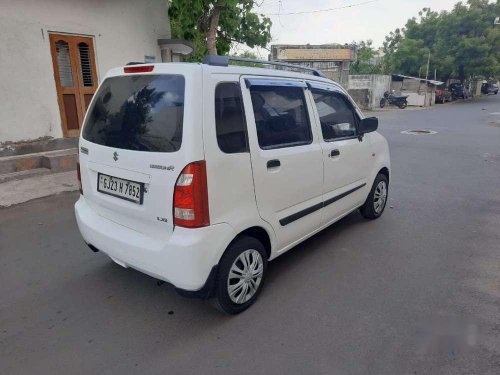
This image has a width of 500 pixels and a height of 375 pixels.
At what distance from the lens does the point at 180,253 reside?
2336 mm

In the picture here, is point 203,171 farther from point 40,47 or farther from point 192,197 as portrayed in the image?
point 40,47

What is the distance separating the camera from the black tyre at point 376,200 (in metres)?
4.55

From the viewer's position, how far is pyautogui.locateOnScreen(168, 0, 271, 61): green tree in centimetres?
902

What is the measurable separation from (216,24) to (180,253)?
30.8 feet

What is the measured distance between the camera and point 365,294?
3.06 m

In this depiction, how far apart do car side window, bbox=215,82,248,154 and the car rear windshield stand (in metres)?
0.26

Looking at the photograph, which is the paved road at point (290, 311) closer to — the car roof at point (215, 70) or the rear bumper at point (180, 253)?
the rear bumper at point (180, 253)

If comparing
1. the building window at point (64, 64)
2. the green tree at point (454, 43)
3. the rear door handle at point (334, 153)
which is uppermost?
the green tree at point (454, 43)

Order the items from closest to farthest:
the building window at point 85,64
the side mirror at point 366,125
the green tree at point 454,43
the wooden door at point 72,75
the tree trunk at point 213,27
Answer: the side mirror at point 366,125
the wooden door at point 72,75
the building window at point 85,64
the tree trunk at point 213,27
the green tree at point 454,43

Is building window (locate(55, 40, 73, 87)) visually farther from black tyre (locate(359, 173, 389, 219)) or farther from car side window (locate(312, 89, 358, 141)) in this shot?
black tyre (locate(359, 173, 389, 219))

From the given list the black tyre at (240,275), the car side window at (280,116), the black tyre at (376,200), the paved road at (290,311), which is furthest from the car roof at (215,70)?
the black tyre at (376,200)

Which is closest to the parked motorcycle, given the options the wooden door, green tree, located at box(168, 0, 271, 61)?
green tree, located at box(168, 0, 271, 61)

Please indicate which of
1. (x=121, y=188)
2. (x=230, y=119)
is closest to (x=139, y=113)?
(x=121, y=188)

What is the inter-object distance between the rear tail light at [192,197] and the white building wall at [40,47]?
223 inches
